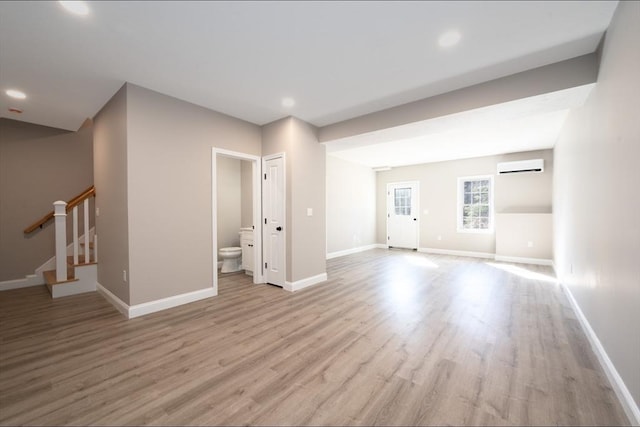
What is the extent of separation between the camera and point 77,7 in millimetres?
1781

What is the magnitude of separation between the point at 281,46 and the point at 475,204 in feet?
21.5

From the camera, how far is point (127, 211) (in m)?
2.80

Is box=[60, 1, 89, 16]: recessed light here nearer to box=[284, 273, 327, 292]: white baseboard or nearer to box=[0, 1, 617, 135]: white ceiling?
box=[0, 1, 617, 135]: white ceiling

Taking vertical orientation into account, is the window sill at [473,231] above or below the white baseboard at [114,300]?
above

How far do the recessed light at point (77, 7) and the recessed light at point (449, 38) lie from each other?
2.70 m

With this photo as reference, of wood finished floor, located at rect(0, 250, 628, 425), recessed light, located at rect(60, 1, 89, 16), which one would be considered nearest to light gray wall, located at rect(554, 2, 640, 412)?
wood finished floor, located at rect(0, 250, 628, 425)

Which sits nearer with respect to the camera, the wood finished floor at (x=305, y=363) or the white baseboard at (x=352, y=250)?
the wood finished floor at (x=305, y=363)

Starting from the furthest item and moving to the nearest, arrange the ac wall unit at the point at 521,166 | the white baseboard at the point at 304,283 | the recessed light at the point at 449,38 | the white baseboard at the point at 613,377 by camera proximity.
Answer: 1. the ac wall unit at the point at 521,166
2. the white baseboard at the point at 304,283
3. the recessed light at the point at 449,38
4. the white baseboard at the point at 613,377

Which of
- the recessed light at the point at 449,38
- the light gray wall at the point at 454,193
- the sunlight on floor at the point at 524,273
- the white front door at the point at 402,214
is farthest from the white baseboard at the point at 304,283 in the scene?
the light gray wall at the point at 454,193

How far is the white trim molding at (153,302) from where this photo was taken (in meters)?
2.82

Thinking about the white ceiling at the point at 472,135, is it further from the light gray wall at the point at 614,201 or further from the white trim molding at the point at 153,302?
the white trim molding at the point at 153,302

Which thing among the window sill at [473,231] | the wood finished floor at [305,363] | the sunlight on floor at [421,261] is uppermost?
the window sill at [473,231]

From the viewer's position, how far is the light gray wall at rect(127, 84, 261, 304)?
2854 mm

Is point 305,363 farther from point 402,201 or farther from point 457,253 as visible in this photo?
point 402,201
